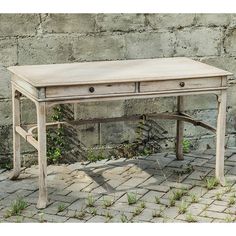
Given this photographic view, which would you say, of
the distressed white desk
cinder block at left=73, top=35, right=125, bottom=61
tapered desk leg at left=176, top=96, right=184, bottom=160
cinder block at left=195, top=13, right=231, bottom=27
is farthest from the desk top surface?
cinder block at left=195, top=13, right=231, bottom=27

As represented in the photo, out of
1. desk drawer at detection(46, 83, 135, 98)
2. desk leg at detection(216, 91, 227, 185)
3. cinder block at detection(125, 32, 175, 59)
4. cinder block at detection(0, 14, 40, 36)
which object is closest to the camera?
desk drawer at detection(46, 83, 135, 98)

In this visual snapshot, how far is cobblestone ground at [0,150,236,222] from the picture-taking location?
5.50 metres

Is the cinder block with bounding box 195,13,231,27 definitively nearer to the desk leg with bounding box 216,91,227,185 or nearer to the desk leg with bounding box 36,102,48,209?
the desk leg with bounding box 216,91,227,185

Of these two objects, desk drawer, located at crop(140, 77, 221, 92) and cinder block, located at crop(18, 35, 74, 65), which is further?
cinder block, located at crop(18, 35, 74, 65)

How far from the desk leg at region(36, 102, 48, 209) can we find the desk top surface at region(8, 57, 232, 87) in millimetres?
236

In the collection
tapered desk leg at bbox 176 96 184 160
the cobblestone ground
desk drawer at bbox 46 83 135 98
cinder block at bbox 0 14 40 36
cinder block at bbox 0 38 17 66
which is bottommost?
the cobblestone ground

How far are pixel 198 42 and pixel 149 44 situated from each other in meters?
0.53

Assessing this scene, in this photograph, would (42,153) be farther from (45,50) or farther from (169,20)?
(169,20)

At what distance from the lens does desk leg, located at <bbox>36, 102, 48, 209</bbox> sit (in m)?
5.42

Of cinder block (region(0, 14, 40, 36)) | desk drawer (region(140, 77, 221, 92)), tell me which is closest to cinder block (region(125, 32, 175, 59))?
cinder block (region(0, 14, 40, 36))

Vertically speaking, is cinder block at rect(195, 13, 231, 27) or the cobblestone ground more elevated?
cinder block at rect(195, 13, 231, 27)

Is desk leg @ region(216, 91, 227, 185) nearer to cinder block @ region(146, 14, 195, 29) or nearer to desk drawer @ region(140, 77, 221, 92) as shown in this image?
desk drawer @ region(140, 77, 221, 92)

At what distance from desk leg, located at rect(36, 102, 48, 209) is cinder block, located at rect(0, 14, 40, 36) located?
129cm

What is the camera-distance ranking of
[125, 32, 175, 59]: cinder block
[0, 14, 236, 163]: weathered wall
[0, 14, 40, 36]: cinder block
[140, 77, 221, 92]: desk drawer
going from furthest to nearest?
[125, 32, 175, 59]: cinder block < [0, 14, 236, 163]: weathered wall < [0, 14, 40, 36]: cinder block < [140, 77, 221, 92]: desk drawer
